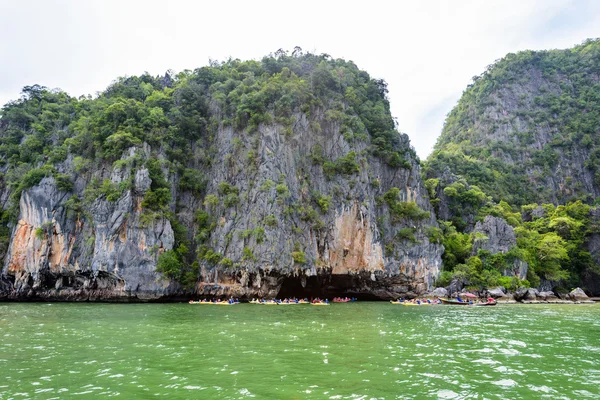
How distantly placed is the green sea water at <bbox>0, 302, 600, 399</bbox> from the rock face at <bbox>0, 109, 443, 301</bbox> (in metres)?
18.7

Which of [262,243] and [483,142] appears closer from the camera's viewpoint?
[262,243]

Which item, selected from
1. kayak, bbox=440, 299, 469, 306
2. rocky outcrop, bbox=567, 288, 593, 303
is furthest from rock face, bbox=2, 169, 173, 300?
rocky outcrop, bbox=567, 288, 593, 303

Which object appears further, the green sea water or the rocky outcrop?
the rocky outcrop

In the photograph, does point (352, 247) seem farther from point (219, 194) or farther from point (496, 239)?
point (496, 239)

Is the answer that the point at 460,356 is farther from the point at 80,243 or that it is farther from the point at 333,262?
the point at 80,243

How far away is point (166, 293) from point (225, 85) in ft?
84.8

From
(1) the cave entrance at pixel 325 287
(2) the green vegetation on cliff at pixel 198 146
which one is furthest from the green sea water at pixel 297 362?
(1) the cave entrance at pixel 325 287

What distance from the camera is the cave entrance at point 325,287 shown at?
1610 inches

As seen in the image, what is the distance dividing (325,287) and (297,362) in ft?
109

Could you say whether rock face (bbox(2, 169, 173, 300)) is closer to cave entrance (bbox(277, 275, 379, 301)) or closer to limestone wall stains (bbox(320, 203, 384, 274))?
cave entrance (bbox(277, 275, 379, 301))

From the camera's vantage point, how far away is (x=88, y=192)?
Result: 3769cm

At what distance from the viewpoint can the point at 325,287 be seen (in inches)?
1678

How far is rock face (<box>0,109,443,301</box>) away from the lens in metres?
35.5

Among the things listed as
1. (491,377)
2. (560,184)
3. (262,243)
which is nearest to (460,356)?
(491,377)
